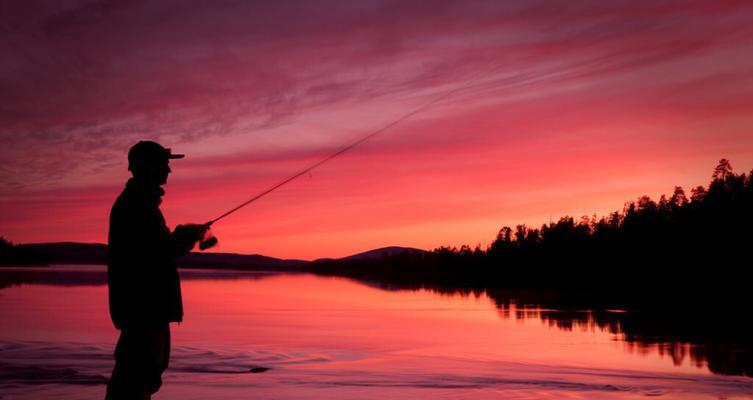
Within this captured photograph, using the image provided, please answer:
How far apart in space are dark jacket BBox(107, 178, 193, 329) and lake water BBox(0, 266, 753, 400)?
348cm

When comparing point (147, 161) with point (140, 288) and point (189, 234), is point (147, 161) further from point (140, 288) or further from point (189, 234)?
point (140, 288)

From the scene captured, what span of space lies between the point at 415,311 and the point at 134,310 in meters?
23.0

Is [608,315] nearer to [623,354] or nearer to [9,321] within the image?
[623,354]

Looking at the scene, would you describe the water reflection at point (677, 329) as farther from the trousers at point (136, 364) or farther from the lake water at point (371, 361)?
the trousers at point (136, 364)

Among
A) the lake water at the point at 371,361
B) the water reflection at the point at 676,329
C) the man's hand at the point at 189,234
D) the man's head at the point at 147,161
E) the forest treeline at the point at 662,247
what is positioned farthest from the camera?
the forest treeline at the point at 662,247

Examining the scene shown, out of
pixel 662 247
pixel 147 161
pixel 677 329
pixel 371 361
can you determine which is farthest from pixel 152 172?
pixel 662 247

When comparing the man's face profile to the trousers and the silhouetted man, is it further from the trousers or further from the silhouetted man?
the trousers

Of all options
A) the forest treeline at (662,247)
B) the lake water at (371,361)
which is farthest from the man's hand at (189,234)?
the forest treeline at (662,247)

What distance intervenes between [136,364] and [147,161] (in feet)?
4.38

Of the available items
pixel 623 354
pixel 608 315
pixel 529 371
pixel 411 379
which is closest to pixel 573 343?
pixel 623 354

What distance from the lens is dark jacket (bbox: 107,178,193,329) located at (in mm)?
4602

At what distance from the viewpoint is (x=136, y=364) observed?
4566 millimetres

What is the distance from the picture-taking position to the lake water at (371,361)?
8555mm

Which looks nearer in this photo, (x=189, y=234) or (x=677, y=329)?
(x=189, y=234)
